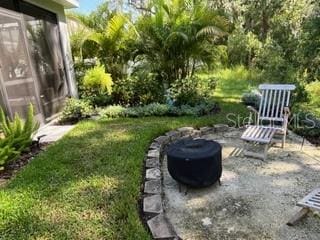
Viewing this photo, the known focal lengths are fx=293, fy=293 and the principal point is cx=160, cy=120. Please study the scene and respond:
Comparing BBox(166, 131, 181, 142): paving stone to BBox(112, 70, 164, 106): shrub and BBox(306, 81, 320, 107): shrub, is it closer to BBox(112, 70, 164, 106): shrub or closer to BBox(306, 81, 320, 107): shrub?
BBox(112, 70, 164, 106): shrub

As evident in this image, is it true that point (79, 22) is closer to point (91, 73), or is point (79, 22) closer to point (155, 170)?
point (91, 73)

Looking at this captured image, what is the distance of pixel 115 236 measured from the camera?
100 inches

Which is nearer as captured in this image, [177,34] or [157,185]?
[157,185]

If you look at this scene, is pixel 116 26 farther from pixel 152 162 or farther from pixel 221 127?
pixel 152 162

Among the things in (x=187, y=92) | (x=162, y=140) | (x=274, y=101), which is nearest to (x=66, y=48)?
(x=187, y=92)

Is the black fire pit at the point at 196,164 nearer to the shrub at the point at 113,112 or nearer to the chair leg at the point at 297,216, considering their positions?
the chair leg at the point at 297,216

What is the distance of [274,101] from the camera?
5.63 metres

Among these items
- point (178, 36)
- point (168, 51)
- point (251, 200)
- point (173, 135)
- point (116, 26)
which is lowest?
A: point (251, 200)

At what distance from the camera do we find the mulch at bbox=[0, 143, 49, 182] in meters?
3.83

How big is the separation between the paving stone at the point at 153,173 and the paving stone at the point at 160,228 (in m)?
0.85

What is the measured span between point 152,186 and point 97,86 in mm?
4877

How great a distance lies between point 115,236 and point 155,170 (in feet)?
4.69

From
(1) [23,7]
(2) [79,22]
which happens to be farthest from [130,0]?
(1) [23,7]

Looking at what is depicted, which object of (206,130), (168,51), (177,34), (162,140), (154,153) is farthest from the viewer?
(168,51)
